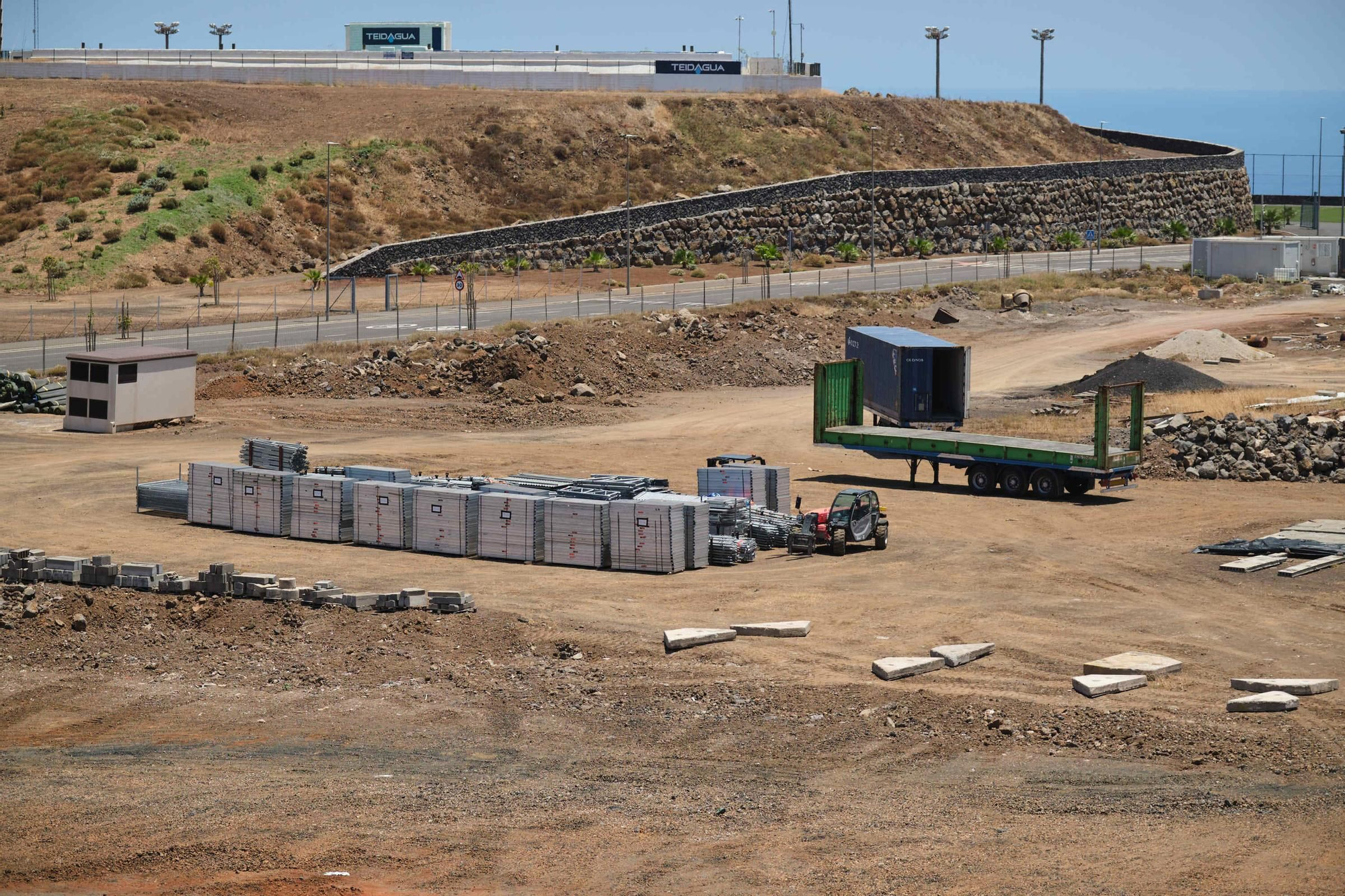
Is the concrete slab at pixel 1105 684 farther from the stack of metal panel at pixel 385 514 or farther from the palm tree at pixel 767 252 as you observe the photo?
the palm tree at pixel 767 252

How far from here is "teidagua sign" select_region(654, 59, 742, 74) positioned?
117 m

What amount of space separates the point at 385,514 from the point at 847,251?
66.5 metres

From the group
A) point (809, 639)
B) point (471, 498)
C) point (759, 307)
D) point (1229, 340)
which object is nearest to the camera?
point (809, 639)

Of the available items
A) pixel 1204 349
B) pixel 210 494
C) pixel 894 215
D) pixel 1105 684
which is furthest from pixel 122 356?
pixel 894 215

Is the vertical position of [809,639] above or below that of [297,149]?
below

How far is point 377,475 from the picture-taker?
35375 mm

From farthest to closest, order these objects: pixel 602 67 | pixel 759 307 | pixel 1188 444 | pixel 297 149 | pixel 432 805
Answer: pixel 602 67, pixel 297 149, pixel 759 307, pixel 1188 444, pixel 432 805

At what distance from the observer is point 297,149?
321 ft

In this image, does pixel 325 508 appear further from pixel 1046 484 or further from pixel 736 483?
pixel 1046 484

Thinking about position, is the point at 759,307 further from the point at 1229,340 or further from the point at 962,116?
the point at 962,116

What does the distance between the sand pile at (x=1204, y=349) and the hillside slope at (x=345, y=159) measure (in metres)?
44.7

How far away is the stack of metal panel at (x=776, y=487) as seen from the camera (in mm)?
34969

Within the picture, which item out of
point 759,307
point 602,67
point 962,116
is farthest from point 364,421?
point 962,116

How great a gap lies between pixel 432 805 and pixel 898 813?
18.4 feet
